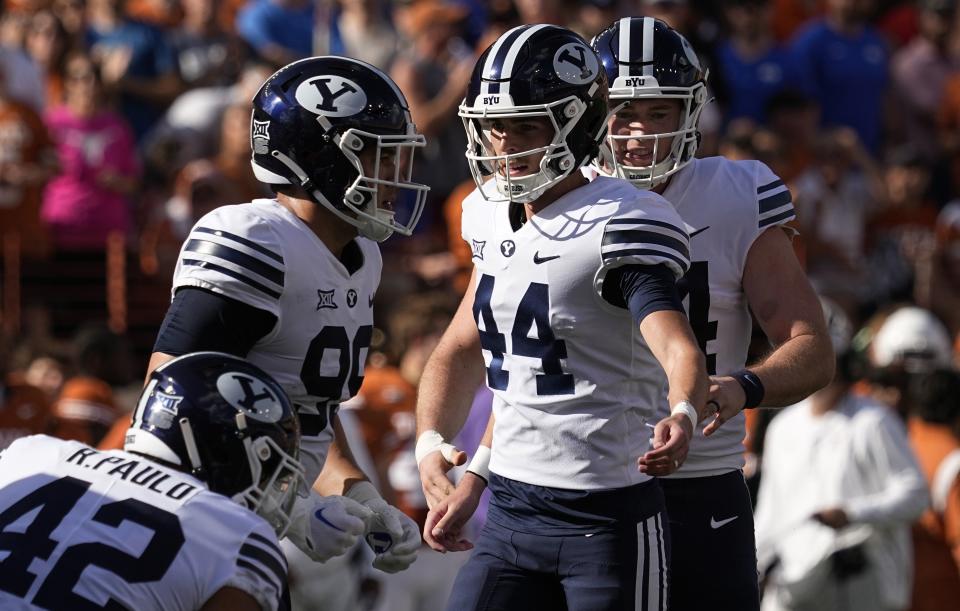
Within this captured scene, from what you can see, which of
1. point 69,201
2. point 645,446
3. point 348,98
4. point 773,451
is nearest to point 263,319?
point 348,98

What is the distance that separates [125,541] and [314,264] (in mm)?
1052

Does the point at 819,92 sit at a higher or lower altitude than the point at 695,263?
lower

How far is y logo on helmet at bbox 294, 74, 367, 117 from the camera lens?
163 inches

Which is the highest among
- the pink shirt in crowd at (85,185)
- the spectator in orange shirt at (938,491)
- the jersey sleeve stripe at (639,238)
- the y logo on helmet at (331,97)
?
the y logo on helmet at (331,97)

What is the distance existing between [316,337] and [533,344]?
55 cm

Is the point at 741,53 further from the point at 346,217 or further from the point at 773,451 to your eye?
the point at 346,217

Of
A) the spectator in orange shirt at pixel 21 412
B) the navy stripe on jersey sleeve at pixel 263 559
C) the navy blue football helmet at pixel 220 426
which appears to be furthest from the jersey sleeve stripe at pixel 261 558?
the spectator in orange shirt at pixel 21 412

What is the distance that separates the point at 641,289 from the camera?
3.67 m

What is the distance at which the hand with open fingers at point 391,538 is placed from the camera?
163 inches

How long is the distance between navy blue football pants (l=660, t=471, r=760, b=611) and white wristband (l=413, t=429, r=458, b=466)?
589 millimetres

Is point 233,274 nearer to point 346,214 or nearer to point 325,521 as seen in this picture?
point 346,214

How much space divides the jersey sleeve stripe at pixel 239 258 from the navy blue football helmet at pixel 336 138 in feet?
1.00

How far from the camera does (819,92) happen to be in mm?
11492

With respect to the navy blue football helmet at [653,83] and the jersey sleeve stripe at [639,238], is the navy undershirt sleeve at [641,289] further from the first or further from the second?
the navy blue football helmet at [653,83]
